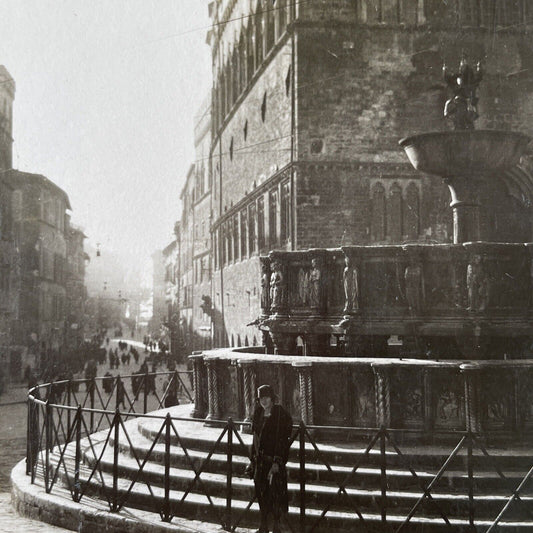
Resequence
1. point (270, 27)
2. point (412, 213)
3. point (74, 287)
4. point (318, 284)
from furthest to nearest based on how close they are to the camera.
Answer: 1. point (74, 287)
2. point (270, 27)
3. point (412, 213)
4. point (318, 284)

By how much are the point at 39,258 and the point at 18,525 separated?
39.7m

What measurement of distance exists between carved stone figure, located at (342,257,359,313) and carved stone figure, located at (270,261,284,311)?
111 cm

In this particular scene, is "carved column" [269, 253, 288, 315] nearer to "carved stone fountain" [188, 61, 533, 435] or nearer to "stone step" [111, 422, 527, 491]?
"carved stone fountain" [188, 61, 533, 435]

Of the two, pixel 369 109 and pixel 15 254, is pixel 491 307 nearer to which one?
pixel 369 109

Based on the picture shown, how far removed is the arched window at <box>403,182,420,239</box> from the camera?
22109 mm

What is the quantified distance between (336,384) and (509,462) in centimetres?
192

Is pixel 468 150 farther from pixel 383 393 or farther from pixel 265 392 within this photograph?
pixel 265 392

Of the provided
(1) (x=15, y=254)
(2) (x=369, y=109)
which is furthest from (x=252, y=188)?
(1) (x=15, y=254)

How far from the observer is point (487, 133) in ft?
31.2

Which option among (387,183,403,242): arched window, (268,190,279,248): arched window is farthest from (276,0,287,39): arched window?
(387,183,403,242): arched window

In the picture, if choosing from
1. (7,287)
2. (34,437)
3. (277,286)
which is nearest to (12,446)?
(34,437)

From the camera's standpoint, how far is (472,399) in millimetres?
7500

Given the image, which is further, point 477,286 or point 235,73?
point 235,73

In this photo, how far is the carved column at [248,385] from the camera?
A: 28.2 ft
